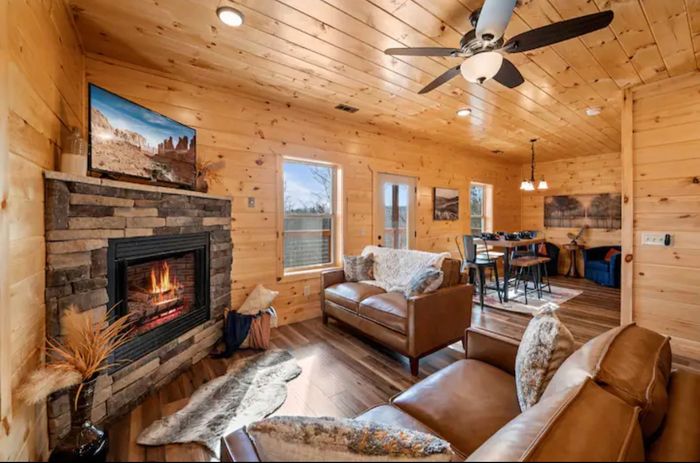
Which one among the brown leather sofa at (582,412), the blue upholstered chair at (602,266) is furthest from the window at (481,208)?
the brown leather sofa at (582,412)

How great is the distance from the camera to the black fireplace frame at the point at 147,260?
1892 millimetres

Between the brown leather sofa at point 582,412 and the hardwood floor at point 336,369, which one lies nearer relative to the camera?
the brown leather sofa at point 582,412

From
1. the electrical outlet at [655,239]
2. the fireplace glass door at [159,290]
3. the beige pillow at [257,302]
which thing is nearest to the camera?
the fireplace glass door at [159,290]

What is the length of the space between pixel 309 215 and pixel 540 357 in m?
3.13

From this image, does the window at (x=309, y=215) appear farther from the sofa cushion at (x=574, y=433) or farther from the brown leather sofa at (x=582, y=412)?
the sofa cushion at (x=574, y=433)

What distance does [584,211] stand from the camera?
6391mm

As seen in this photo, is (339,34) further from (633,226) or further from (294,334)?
(633,226)

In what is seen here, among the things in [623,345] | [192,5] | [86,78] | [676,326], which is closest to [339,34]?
[192,5]

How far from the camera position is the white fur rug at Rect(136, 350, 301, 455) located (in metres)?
1.22

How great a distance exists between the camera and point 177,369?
7.65 feet

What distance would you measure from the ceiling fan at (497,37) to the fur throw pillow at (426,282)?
1.55 m

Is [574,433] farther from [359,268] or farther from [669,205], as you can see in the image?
[669,205]

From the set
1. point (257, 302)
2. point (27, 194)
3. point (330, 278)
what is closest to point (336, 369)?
point (257, 302)

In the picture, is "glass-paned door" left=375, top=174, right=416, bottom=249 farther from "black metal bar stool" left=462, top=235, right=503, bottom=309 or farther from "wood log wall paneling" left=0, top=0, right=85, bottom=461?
"wood log wall paneling" left=0, top=0, right=85, bottom=461
